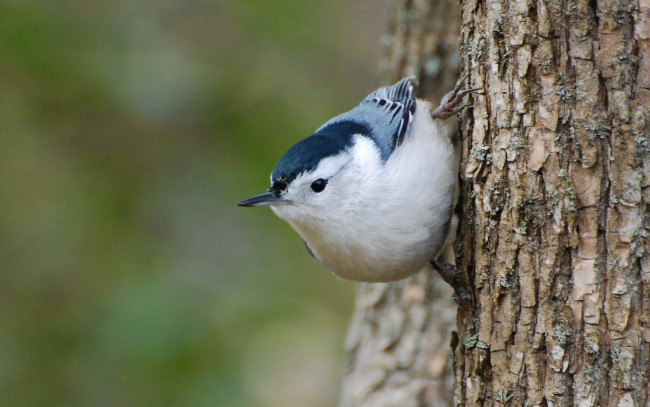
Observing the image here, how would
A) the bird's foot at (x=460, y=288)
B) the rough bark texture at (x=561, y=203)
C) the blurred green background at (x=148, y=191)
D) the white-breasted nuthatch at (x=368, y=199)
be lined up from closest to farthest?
the rough bark texture at (x=561, y=203) → the bird's foot at (x=460, y=288) → the white-breasted nuthatch at (x=368, y=199) → the blurred green background at (x=148, y=191)

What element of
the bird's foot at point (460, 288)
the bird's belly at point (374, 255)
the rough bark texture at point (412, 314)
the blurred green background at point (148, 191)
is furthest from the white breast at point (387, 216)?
the blurred green background at point (148, 191)

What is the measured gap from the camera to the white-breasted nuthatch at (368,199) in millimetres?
2127

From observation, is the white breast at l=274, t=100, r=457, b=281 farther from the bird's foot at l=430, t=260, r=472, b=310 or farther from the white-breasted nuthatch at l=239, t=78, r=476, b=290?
the bird's foot at l=430, t=260, r=472, b=310

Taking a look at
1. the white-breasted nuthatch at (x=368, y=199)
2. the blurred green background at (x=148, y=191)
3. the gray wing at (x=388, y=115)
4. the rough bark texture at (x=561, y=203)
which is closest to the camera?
the rough bark texture at (x=561, y=203)

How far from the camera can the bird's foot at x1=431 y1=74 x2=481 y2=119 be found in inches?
83.3

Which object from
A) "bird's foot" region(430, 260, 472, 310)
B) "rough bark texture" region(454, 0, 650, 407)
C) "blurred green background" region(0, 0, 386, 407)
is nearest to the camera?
"rough bark texture" region(454, 0, 650, 407)

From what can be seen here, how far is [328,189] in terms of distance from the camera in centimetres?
220

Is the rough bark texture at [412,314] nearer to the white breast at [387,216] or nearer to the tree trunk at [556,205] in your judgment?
the white breast at [387,216]

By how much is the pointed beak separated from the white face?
2 cm

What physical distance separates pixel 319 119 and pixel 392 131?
1.32m

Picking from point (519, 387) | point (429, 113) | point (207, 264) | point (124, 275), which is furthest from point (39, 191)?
point (519, 387)

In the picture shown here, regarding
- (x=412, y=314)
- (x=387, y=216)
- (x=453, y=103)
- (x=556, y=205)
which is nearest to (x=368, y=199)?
(x=387, y=216)

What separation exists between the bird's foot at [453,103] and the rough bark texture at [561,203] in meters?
0.15

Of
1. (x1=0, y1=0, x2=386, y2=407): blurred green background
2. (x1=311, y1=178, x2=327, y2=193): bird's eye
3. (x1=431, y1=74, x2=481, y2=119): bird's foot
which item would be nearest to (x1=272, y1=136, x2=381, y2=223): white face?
(x1=311, y1=178, x2=327, y2=193): bird's eye
